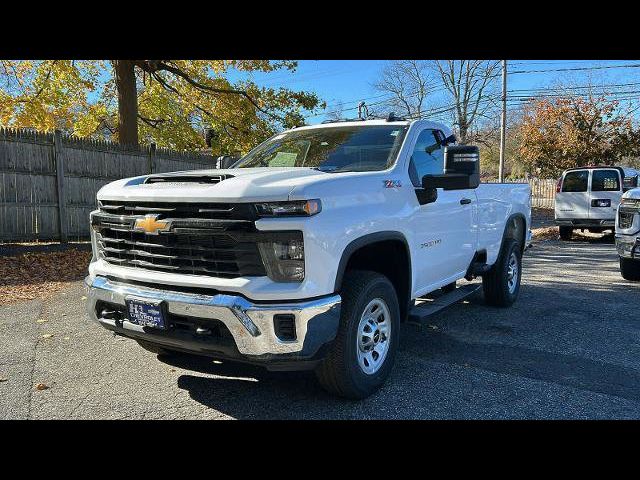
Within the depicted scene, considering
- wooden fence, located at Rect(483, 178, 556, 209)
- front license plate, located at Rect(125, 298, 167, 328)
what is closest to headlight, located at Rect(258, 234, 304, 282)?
front license plate, located at Rect(125, 298, 167, 328)

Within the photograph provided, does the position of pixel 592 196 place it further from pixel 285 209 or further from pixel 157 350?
pixel 285 209

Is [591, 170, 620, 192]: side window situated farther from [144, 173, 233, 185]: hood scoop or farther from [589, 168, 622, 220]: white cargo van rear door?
[144, 173, 233, 185]: hood scoop

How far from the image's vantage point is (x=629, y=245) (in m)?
7.69

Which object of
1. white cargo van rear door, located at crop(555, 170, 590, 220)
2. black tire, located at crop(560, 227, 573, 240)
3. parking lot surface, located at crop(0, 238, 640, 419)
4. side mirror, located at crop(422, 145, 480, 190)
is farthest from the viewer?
black tire, located at crop(560, 227, 573, 240)

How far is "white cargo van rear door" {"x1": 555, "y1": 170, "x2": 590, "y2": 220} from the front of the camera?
575 inches

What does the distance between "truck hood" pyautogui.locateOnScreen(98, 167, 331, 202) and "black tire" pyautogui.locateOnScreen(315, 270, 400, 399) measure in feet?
2.59

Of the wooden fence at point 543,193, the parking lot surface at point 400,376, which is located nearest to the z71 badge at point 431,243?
the parking lot surface at point 400,376

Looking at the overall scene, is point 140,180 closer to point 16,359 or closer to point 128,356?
point 128,356

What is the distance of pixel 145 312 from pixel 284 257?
3.42 ft

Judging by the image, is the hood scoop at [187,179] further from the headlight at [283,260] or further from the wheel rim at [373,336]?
the wheel rim at [373,336]

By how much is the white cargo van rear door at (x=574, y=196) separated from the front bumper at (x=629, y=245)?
7253mm

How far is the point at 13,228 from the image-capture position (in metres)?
10.2

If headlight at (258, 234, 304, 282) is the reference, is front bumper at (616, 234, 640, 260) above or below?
below

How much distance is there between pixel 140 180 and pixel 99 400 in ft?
5.47
